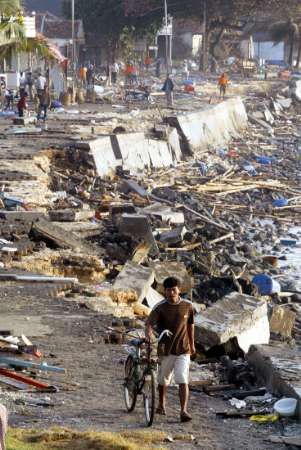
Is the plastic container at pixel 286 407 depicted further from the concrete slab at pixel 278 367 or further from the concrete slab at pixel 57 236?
the concrete slab at pixel 57 236

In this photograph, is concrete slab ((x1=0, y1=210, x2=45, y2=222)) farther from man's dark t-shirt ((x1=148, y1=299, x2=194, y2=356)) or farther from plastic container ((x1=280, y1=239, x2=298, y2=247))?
man's dark t-shirt ((x1=148, y1=299, x2=194, y2=356))

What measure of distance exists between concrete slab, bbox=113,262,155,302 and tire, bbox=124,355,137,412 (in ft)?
21.4

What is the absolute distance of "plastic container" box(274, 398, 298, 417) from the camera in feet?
36.1

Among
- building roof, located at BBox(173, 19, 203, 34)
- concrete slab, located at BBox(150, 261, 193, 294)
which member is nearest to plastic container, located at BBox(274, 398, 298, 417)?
concrete slab, located at BBox(150, 261, 193, 294)

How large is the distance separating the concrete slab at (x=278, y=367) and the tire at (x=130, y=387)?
1511 mm

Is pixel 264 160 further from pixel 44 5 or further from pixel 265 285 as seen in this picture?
pixel 44 5

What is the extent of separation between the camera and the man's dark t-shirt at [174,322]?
33.3ft

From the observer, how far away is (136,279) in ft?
58.1

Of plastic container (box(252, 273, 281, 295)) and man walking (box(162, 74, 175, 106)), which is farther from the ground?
plastic container (box(252, 273, 281, 295))

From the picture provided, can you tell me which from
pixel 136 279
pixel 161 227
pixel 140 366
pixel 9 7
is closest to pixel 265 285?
pixel 136 279

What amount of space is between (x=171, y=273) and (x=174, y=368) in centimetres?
901

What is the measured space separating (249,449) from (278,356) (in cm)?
291

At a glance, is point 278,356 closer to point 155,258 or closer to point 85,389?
point 85,389

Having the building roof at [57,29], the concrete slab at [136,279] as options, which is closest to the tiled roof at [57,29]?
the building roof at [57,29]
